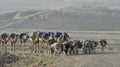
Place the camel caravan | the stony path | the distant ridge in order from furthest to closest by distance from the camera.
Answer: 1. the distant ridge
2. the camel caravan
3. the stony path

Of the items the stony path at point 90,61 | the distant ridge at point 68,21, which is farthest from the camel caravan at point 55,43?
the distant ridge at point 68,21

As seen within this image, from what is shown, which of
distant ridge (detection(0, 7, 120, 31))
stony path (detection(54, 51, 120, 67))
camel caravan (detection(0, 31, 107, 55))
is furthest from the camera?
distant ridge (detection(0, 7, 120, 31))

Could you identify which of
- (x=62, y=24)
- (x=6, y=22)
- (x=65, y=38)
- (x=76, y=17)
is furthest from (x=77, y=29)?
(x=65, y=38)

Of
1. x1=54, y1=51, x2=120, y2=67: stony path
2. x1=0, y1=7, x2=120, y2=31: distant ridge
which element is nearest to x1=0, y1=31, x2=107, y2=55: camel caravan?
x1=54, y1=51, x2=120, y2=67: stony path

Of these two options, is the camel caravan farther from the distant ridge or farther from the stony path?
the distant ridge

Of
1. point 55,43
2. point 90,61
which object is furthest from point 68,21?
point 90,61

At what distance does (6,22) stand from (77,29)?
18055mm

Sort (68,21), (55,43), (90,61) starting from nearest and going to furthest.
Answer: (90,61) < (55,43) < (68,21)

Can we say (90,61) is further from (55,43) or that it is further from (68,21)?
(68,21)

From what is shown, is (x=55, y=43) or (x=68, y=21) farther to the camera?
(x=68, y=21)

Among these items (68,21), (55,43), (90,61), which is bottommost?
(68,21)

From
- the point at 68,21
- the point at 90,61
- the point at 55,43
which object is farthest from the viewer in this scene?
the point at 68,21

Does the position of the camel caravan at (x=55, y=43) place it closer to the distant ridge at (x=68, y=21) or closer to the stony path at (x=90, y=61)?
the stony path at (x=90, y=61)

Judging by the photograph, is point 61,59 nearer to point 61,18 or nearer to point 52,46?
point 52,46
